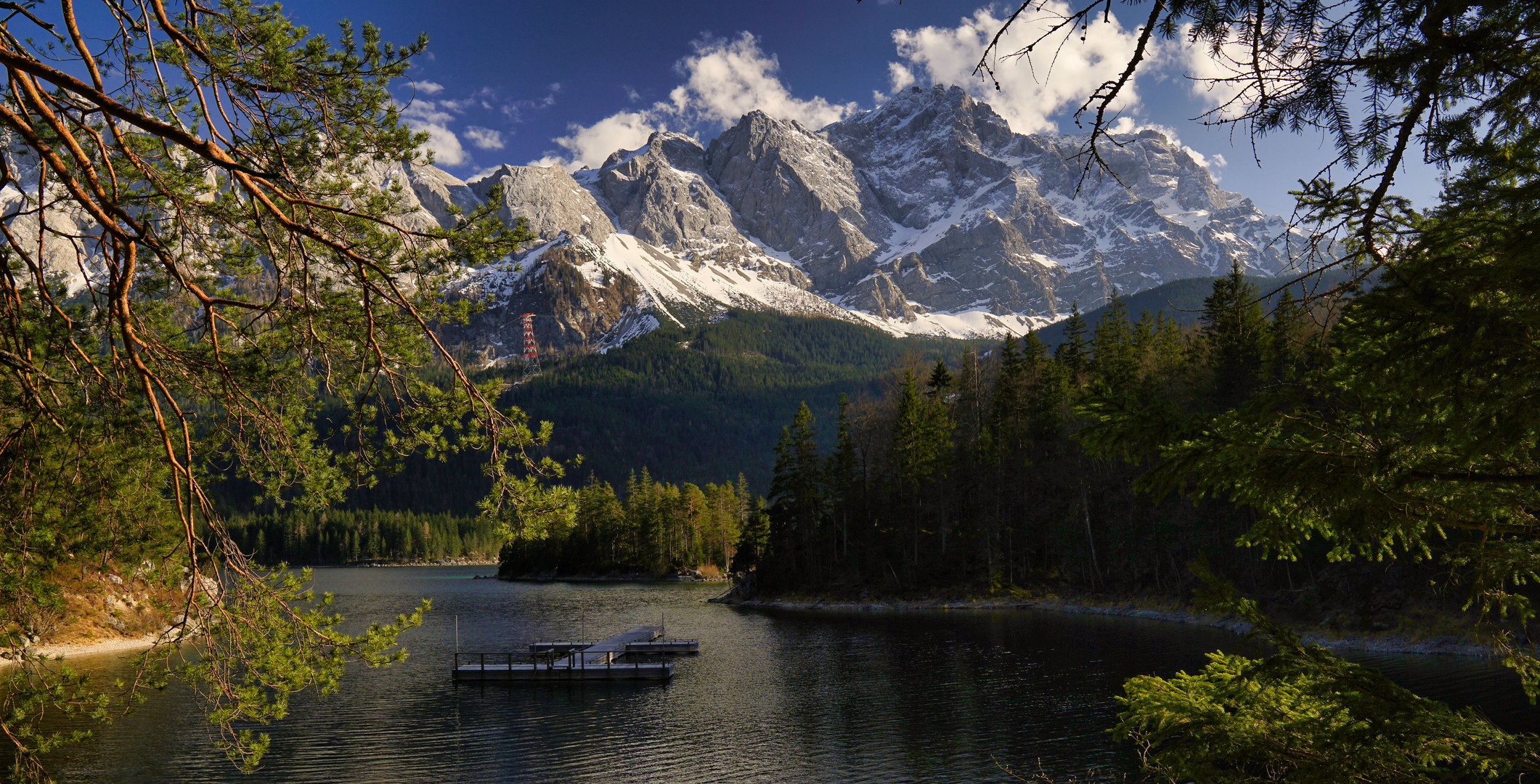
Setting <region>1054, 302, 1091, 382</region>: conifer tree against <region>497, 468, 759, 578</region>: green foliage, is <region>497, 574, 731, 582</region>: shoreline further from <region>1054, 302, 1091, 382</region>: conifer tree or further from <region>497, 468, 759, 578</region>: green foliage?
<region>1054, 302, 1091, 382</region>: conifer tree

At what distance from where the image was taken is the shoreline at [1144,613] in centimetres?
2834

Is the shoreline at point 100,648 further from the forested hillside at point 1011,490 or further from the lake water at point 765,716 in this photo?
the forested hillside at point 1011,490

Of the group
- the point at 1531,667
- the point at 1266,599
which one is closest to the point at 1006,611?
the point at 1266,599

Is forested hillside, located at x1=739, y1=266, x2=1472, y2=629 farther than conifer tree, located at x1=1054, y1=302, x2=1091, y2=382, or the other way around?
conifer tree, located at x1=1054, y1=302, x2=1091, y2=382

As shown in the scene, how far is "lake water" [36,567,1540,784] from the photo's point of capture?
1847cm

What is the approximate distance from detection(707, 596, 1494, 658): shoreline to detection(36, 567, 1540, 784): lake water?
1.32 m

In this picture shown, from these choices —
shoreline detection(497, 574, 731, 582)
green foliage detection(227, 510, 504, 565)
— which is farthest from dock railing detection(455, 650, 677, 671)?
green foliage detection(227, 510, 504, 565)

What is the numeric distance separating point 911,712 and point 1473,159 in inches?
854

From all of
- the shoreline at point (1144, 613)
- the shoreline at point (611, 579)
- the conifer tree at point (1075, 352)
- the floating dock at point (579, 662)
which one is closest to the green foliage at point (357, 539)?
the shoreline at point (611, 579)

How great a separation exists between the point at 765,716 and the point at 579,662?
37.4 feet

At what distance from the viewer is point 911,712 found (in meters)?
23.1

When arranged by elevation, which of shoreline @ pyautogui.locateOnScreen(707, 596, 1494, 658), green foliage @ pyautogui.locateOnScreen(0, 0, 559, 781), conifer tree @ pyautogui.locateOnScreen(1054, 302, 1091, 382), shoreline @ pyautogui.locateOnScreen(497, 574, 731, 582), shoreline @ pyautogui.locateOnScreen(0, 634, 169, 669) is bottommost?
shoreline @ pyautogui.locateOnScreen(497, 574, 731, 582)

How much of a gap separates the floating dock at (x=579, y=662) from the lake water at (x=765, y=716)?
0.78 m

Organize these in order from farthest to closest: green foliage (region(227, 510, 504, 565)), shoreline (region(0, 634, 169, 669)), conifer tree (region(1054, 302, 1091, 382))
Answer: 1. green foliage (region(227, 510, 504, 565))
2. conifer tree (region(1054, 302, 1091, 382))
3. shoreline (region(0, 634, 169, 669))
